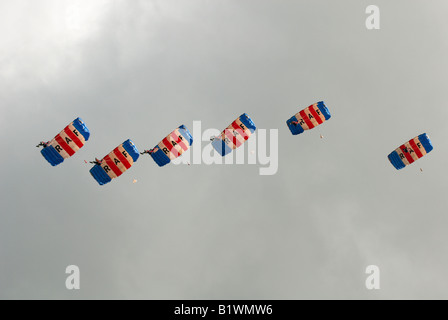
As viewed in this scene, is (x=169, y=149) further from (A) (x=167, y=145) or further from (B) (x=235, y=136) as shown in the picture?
(B) (x=235, y=136)

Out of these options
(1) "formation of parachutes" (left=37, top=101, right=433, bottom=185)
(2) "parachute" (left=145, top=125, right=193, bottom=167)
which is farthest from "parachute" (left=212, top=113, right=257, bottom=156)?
(2) "parachute" (left=145, top=125, right=193, bottom=167)

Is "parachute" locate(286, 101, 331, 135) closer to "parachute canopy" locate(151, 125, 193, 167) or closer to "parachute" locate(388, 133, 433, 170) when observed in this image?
"parachute" locate(388, 133, 433, 170)

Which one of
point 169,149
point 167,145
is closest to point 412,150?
point 169,149

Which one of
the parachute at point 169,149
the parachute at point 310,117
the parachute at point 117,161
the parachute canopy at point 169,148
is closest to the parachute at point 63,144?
the parachute at point 117,161

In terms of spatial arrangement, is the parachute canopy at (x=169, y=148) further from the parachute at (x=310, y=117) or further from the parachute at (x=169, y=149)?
the parachute at (x=310, y=117)

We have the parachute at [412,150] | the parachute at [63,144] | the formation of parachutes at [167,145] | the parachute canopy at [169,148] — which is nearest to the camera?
the parachute at [63,144]
